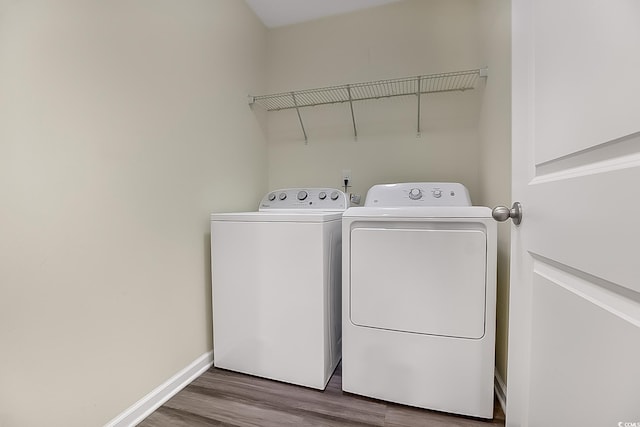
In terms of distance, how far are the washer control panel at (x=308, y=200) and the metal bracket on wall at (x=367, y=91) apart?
1.81 feet

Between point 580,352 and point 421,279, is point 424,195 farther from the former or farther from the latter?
point 580,352

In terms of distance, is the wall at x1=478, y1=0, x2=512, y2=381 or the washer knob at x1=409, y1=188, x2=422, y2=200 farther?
the washer knob at x1=409, y1=188, x2=422, y2=200

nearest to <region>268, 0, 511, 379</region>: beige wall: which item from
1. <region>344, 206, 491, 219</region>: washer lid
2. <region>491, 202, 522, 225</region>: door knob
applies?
<region>344, 206, 491, 219</region>: washer lid

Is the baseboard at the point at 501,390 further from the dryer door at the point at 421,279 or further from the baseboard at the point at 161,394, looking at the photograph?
the baseboard at the point at 161,394

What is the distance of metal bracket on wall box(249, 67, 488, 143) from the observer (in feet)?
6.17

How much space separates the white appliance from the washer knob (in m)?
0.50

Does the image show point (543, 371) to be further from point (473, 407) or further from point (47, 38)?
point (47, 38)

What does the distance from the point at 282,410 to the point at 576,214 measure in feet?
4.40

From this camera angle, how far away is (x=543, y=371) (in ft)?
2.16

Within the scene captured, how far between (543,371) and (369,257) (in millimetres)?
744

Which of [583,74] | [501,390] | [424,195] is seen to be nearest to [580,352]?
[583,74]

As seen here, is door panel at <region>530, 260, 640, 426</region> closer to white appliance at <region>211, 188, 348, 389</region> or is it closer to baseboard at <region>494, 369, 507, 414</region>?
baseboard at <region>494, 369, 507, 414</region>

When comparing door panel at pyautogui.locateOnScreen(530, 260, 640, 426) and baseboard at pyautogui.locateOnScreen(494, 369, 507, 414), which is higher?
door panel at pyautogui.locateOnScreen(530, 260, 640, 426)

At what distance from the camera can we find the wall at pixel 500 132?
4.15 feet
